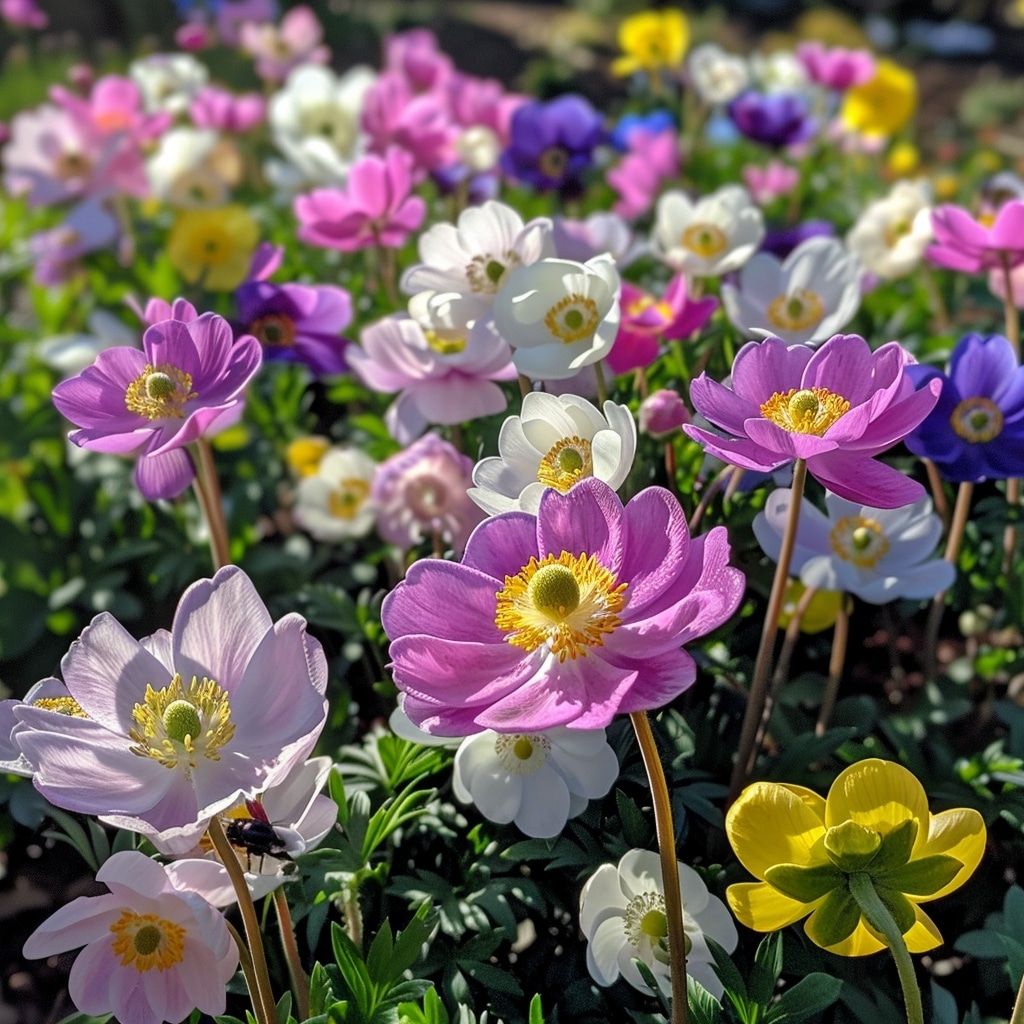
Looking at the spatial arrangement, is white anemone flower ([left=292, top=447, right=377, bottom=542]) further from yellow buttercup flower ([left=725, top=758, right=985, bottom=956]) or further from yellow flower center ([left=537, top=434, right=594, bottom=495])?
yellow buttercup flower ([left=725, top=758, right=985, bottom=956])

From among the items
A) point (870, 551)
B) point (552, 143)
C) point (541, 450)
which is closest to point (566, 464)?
point (541, 450)

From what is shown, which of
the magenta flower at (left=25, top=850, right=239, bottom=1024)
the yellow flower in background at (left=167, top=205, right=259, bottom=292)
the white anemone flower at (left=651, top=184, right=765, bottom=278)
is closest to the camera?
the magenta flower at (left=25, top=850, right=239, bottom=1024)

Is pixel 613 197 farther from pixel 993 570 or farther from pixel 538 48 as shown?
pixel 538 48

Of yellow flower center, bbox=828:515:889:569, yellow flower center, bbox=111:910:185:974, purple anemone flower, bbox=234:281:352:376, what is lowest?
yellow flower center, bbox=111:910:185:974

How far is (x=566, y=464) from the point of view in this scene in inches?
34.4

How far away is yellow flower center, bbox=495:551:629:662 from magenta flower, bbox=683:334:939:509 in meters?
0.12

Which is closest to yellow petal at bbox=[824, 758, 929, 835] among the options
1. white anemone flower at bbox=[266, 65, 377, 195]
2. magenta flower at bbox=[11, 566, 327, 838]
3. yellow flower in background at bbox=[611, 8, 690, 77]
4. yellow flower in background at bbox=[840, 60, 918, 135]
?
magenta flower at bbox=[11, 566, 327, 838]

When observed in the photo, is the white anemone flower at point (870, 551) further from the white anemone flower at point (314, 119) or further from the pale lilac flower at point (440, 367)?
the white anemone flower at point (314, 119)

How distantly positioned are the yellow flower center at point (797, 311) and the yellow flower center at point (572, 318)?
14.5 inches

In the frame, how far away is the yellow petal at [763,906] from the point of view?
2.44ft

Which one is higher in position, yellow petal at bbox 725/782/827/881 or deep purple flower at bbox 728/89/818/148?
yellow petal at bbox 725/782/827/881

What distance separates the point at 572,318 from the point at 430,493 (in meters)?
0.25

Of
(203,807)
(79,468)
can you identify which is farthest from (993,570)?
(79,468)

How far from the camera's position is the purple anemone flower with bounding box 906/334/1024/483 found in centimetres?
103
